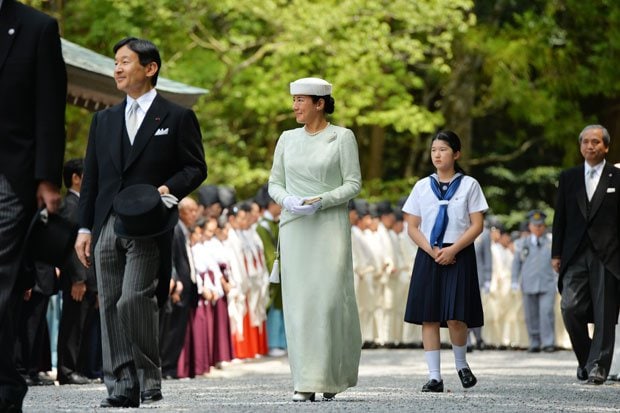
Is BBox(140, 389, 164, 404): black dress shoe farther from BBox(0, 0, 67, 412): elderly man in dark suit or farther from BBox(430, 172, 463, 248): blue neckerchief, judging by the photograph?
BBox(430, 172, 463, 248): blue neckerchief

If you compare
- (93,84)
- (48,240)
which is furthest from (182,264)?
(48,240)

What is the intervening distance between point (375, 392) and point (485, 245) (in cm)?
1458

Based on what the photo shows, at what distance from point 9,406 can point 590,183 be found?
8.16 meters

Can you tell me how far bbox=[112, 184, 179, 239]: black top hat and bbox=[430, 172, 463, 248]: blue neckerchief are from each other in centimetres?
371

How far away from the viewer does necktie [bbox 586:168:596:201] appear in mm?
14468

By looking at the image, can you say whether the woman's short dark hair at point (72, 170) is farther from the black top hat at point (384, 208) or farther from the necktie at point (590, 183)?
the black top hat at point (384, 208)

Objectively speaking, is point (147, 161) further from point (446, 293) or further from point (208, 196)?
point (208, 196)

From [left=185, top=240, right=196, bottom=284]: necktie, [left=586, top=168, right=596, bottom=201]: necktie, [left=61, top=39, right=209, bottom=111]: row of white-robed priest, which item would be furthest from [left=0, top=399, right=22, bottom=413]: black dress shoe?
[left=185, top=240, right=196, bottom=284]: necktie

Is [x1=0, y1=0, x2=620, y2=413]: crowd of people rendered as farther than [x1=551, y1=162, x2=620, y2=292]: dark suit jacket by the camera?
No

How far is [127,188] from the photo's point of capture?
357 inches

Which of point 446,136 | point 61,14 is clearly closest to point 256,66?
point 61,14

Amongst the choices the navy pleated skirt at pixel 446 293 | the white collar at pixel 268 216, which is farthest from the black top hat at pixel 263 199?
the navy pleated skirt at pixel 446 293

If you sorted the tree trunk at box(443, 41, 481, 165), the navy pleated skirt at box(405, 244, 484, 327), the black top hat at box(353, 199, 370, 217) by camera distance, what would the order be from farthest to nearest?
the tree trunk at box(443, 41, 481, 165) < the black top hat at box(353, 199, 370, 217) < the navy pleated skirt at box(405, 244, 484, 327)

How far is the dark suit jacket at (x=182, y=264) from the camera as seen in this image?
1667cm
